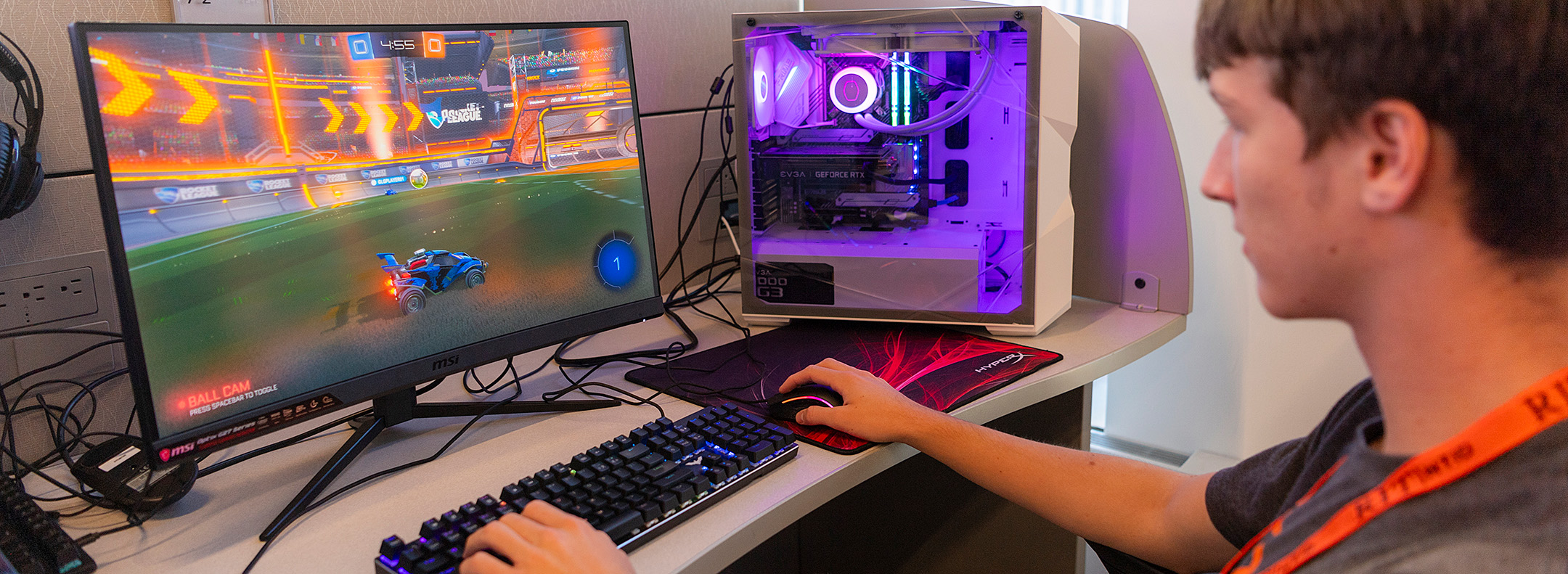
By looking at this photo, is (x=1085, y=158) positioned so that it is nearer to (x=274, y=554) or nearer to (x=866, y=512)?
(x=866, y=512)

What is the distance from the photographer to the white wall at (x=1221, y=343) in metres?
1.89

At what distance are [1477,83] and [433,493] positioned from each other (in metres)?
0.86

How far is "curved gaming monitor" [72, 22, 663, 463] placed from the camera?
76 centimetres

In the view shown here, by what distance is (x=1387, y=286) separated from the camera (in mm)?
547

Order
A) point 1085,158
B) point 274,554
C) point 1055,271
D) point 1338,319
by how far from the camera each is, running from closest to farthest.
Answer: point 1338,319, point 274,554, point 1055,271, point 1085,158

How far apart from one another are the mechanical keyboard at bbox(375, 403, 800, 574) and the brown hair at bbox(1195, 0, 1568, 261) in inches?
21.6

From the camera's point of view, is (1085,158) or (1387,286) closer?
(1387,286)

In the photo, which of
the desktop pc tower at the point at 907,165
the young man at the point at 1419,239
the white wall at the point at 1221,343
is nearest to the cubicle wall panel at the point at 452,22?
the desktop pc tower at the point at 907,165

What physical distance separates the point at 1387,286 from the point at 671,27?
1.25 meters

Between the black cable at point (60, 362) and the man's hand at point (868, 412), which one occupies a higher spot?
the black cable at point (60, 362)

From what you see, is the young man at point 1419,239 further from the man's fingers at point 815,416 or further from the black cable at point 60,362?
the black cable at point 60,362

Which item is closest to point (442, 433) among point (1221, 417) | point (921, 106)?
point (921, 106)

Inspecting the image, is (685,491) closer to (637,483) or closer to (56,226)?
(637,483)

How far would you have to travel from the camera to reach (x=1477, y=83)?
48 centimetres
